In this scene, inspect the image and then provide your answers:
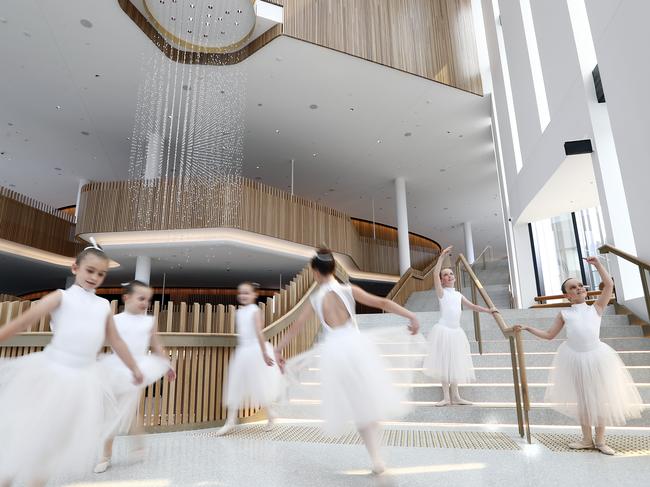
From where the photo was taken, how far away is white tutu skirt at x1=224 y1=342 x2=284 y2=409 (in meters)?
4.82

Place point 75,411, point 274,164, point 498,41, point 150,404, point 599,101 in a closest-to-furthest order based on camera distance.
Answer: point 75,411 → point 150,404 → point 599,101 → point 498,41 → point 274,164

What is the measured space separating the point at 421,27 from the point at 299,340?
9631 millimetres

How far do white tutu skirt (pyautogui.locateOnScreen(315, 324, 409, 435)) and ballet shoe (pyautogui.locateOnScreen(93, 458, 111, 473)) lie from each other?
178 cm

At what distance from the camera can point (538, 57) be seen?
904 centimetres

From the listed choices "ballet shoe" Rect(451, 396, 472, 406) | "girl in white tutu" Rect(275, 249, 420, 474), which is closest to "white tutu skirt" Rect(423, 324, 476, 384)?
"ballet shoe" Rect(451, 396, 472, 406)

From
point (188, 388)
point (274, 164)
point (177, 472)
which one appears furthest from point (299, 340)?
point (274, 164)

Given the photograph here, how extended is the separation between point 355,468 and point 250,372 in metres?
1.99

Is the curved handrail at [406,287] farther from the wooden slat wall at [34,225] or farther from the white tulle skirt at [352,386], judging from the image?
the wooden slat wall at [34,225]

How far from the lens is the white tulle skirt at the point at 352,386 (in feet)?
8.96

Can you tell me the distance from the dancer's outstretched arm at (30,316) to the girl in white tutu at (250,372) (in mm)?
2464

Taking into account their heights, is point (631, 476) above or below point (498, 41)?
below

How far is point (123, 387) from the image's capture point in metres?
3.49

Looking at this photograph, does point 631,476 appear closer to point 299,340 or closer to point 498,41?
point 299,340

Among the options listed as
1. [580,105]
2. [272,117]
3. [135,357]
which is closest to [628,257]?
[580,105]
